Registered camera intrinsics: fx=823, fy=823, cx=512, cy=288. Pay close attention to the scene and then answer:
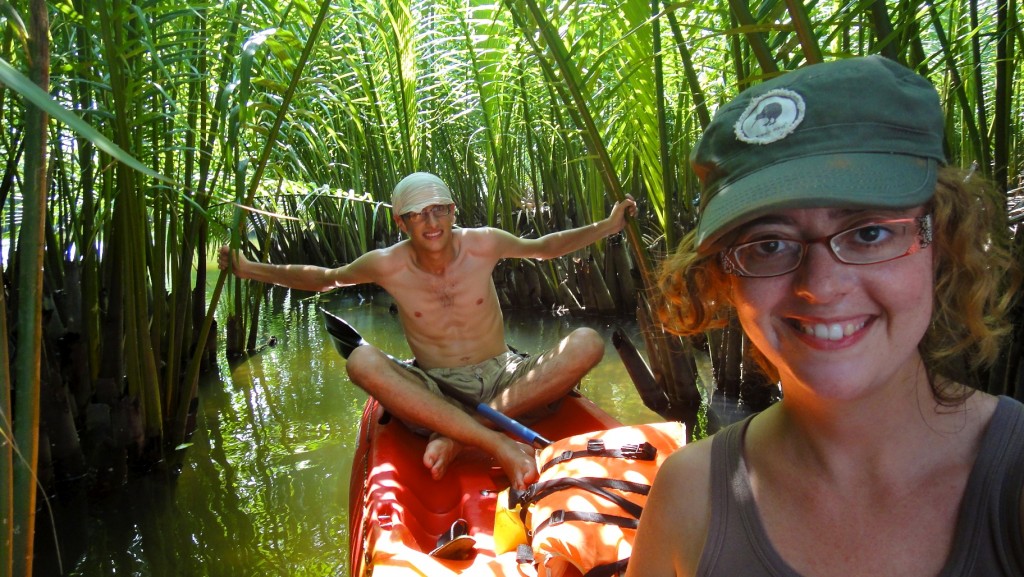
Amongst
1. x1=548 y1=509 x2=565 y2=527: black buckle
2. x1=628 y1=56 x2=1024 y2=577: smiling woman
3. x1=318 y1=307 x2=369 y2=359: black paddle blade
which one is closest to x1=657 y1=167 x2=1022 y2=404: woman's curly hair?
x1=628 y1=56 x2=1024 y2=577: smiling woman

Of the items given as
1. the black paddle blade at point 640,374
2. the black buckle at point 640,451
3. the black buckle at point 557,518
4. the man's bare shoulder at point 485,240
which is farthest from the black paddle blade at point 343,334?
the black buckle at point 557,518

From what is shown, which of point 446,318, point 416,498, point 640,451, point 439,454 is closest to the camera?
point 640,451

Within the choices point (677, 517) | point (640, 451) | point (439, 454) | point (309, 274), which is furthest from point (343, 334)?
point (677, 517)

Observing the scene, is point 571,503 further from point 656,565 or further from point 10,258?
point 10,258

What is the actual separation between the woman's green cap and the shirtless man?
7.59 ft

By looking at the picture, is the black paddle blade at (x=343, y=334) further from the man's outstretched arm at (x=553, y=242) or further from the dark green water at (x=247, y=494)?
the man's outstretched arm at (x=553, y=242)

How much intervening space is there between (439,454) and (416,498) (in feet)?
0.97

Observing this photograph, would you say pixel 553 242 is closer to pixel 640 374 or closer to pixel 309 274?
pixel 640 374

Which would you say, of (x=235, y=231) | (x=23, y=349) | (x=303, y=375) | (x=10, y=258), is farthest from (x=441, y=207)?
(x=303, y=375)

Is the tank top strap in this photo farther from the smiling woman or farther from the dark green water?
the dark green water

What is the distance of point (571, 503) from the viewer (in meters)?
2.00

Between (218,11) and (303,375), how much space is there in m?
3.57

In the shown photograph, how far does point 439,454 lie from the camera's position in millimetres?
2996

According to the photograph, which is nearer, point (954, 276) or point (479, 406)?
point (954, 276)
